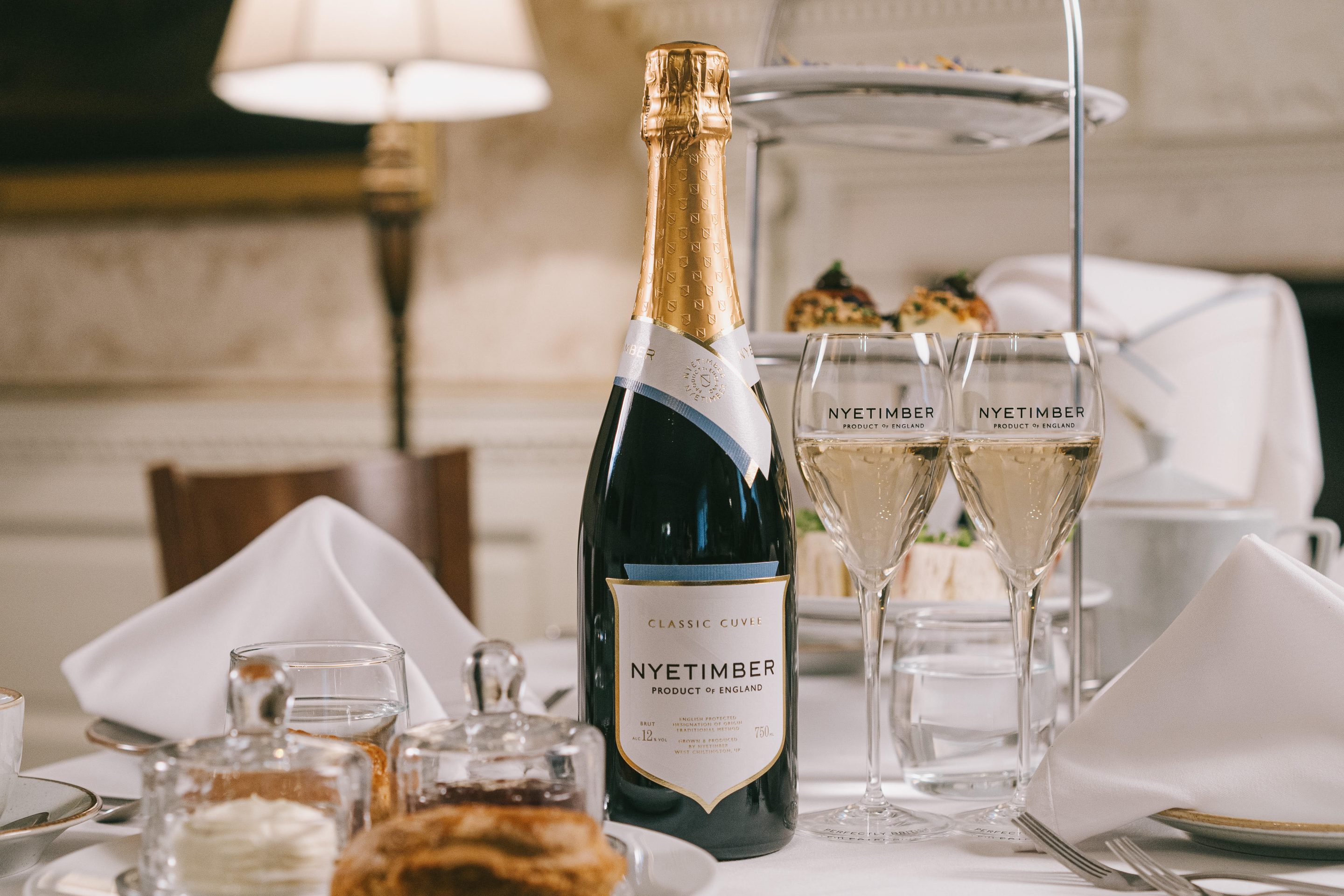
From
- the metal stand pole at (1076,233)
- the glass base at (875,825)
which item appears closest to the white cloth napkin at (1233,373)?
the metal stand pole at (1076,233)

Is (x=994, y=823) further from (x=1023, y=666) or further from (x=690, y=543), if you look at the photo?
(x=690, y=543)

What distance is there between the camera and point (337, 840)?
16.1 inches

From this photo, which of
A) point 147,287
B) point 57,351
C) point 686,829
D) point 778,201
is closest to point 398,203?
point 778,201

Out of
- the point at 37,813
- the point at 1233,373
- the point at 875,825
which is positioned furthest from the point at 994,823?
the point at 1233,373

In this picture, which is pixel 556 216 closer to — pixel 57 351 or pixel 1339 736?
pixel 57 351

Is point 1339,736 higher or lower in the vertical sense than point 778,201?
lower

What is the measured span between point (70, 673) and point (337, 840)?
426 mm

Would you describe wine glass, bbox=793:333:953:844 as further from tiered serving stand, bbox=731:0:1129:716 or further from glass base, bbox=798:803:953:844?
tiered serving stand, bbox=731:0:1129:716

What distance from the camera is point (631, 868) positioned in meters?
0.46

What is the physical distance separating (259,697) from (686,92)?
31 cm

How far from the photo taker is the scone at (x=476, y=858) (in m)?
0.38

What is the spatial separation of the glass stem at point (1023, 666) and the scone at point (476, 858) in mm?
271

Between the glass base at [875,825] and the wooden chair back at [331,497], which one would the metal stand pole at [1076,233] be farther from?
the wooden chair back at [331,497]

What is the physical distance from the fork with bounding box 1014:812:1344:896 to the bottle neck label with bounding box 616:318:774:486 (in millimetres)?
195
